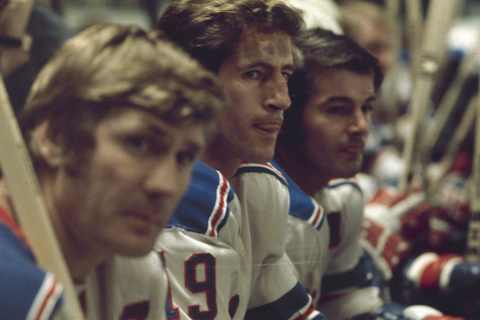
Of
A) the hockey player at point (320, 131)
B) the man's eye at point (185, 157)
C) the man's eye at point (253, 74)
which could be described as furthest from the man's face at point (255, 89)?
the man's eye at point (185, 157)

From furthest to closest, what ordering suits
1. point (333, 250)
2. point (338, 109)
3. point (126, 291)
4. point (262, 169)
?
point (333, 250)
point (338, 109)
point (262, 169)
point (126, 291)

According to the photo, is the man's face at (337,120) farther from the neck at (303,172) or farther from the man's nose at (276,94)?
the man's nose at (276,94)

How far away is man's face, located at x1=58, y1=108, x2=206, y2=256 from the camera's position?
23.8 inches

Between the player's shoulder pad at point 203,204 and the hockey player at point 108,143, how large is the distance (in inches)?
8.5

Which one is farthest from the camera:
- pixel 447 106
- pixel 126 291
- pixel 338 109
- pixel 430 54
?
pixel 447 106

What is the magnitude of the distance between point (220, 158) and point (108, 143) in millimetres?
314

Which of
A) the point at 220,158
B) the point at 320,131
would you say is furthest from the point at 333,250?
the point at 220,158

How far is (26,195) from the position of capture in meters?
0.58

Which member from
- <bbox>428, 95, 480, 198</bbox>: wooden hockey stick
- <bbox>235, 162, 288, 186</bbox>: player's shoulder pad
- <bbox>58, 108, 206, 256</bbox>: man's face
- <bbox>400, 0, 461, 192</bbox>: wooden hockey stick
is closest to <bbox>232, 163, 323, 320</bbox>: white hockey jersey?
<bbox>235, 162, 288, 186</bbox>: player's shoulder pad

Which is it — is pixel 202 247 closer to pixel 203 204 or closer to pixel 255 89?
pixel 203 204

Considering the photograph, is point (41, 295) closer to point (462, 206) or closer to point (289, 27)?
point (289, 27)

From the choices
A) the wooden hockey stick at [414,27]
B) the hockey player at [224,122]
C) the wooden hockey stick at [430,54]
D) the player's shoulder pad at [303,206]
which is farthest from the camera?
the wooden hockey stick at [414,27]

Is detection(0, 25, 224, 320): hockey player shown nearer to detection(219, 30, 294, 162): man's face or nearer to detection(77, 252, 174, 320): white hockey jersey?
detection(77, 252, 174, 320): white hockey jersey

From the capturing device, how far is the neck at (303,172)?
107 centimetres
